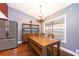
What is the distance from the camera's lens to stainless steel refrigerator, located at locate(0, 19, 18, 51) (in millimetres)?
1591

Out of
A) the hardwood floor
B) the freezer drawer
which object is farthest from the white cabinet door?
the hardwood floor

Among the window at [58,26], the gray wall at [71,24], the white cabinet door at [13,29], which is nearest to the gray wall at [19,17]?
the white cabinet door at [13,29]

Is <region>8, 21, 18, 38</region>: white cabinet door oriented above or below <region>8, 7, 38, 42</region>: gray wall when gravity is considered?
below

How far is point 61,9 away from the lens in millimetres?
1604

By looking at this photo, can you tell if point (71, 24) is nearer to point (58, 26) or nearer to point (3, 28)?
point (58, 26)

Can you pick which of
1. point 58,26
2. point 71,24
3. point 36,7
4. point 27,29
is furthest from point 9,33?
point 71,24

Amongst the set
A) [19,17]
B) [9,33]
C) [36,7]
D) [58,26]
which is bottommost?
[9,33]

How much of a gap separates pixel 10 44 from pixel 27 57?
0.43 metres

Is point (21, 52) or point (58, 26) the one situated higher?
point (58, 26)

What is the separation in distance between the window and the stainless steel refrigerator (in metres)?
0.61

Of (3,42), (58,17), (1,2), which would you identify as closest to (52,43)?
(58,17)

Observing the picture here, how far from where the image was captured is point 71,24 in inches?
64.6

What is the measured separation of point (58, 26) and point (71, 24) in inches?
9.8

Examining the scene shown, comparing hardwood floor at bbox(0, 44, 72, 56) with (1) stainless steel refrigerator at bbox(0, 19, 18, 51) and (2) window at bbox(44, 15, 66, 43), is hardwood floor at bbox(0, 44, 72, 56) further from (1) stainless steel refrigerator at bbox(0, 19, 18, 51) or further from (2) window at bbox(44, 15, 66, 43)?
(2) window at bbox(44, 15, 66, 43)
